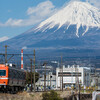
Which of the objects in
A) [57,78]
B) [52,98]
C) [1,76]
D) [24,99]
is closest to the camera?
[24,99]

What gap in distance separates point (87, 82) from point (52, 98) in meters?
136

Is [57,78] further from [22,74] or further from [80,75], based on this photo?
[22,74]

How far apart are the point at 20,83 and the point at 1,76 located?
9342mm

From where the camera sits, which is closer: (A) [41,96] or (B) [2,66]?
(A) [41,96]

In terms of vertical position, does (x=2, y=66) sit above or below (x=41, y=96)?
above

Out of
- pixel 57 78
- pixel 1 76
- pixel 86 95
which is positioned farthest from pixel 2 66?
pixel 57 78

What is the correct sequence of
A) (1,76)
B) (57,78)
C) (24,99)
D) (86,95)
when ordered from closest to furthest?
1. (24,99)
2. (1,76)
3. (86,95)
4. (57,78)

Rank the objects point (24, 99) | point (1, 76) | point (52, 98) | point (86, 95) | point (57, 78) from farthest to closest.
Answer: point (57, 78)
point (86, 95)
point (1, 76)
point (52, 98)
point (24, 99)

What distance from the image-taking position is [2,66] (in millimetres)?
42469

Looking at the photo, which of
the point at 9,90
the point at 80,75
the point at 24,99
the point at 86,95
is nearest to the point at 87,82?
the point at 80,75

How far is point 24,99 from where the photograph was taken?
3294 centimetres

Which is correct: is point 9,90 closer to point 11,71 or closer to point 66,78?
point 11,71

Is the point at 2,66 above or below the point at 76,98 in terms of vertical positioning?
above

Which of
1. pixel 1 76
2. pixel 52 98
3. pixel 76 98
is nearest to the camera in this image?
pixel 52 98
